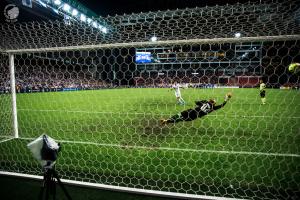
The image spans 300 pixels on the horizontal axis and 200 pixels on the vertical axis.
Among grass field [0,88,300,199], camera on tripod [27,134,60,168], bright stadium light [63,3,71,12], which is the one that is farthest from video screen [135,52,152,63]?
camera on tripod [27,134,60,168]

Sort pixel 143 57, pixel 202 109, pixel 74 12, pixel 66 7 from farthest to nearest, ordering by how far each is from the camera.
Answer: pixel 143 57 < pixel 74 12 < pixel 66 7 < pixel 202 109

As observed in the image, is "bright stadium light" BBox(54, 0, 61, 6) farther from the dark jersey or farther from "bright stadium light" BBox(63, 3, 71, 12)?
the dark jersey

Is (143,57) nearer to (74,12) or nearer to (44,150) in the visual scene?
(74,12)

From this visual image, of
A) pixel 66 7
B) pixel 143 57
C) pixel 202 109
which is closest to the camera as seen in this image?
pixel 202 109

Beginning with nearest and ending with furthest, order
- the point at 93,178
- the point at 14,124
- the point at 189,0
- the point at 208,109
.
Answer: the point at 93,178, the point at 14,124, the point at 208,109, the point at 189,0

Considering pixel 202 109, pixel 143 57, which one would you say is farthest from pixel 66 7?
pixel 202 109

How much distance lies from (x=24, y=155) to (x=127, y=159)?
66.7 inches

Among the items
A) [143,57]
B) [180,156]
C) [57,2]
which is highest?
[57,2]

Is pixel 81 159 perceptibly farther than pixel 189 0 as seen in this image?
No

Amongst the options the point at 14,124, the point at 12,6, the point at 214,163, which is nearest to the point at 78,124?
the point at 14,124

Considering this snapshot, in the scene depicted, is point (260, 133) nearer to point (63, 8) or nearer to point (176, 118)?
point (176, 118)

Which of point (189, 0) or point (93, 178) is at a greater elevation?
point (189, 0)

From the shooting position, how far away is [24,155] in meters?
3.65

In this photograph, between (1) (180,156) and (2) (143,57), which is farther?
(2) (143,57)
